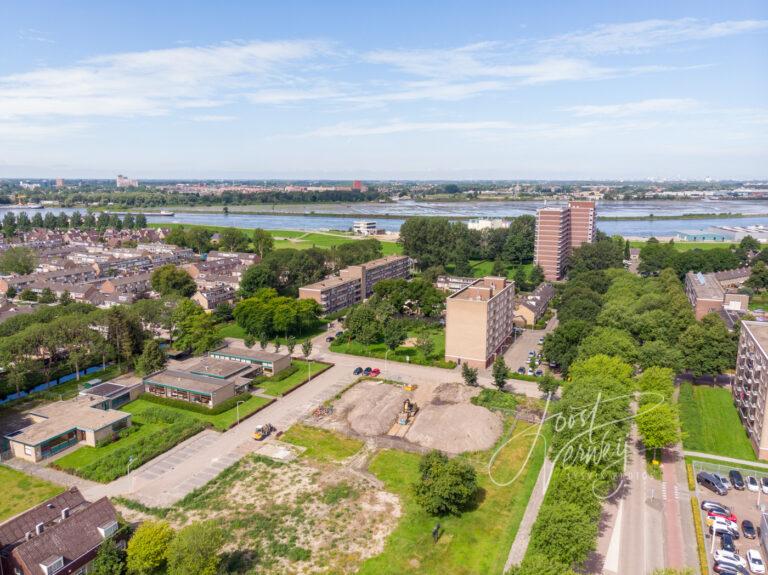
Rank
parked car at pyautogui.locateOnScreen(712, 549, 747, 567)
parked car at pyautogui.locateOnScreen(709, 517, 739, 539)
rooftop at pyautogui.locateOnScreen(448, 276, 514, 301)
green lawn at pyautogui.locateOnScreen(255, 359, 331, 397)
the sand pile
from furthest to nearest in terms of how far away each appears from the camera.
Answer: rooftop at pyautogui.locateOnScreen(448, 276, 514, 301)
green lawn at pyautogui.locateOnScreen(255, 359, 331, 397)
the sand pile
parked car at pyautogui.locateOnScreen(709, 517, 739, 539)
parked car at pyautogui.locateOnScreen(712, 549, 747, 567)

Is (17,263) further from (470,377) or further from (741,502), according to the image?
(741,502)

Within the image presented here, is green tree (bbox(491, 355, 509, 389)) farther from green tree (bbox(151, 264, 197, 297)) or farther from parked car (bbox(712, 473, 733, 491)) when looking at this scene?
green tree (bbox(151, 264, 197, 297))

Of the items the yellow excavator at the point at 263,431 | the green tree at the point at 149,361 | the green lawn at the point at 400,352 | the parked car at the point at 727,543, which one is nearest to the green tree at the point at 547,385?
the green lawn at the point at 400,352

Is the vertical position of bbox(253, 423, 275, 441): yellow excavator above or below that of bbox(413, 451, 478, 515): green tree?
below

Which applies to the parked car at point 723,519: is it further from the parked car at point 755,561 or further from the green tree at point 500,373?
the green tree at point 500,373

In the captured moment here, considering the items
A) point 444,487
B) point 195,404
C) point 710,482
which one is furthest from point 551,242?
point 444,487

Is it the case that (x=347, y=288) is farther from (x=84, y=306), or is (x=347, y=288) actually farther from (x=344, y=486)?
(x=344, y=486)

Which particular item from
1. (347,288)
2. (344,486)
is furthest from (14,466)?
(347,288)

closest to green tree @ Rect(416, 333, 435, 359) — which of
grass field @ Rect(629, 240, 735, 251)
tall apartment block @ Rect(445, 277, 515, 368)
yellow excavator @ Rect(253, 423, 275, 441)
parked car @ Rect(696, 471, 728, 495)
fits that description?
tall apartment block @ Rect(445, 277, 515, 368)
